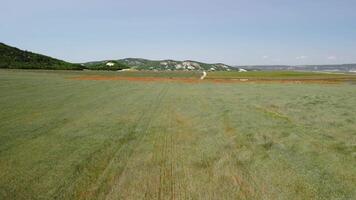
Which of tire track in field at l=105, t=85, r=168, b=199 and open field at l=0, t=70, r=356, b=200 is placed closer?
tire track in field at l=105, t=85, r=168, b=199

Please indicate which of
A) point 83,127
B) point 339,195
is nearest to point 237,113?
point 83,127

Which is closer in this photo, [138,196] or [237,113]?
[138,196]

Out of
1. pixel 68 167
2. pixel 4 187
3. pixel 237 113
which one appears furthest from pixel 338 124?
pixel 4 187

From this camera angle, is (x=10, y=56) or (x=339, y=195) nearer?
(x=339, y=195)

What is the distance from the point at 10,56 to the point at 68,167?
6397 inches

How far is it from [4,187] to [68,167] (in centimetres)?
145

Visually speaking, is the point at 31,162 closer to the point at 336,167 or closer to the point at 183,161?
the point at 183,161

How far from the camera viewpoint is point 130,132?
11.1m

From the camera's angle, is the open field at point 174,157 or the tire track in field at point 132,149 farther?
the open field at point 174,157

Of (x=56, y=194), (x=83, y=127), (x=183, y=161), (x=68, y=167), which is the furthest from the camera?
(x=83, y=127)

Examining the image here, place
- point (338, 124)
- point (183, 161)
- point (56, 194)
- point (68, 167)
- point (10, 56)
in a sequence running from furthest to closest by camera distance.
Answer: point (10, 56), point (338, 124), point (183, 161), point (68, 167), point (56, 194)

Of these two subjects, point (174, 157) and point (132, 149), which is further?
point (132, 149)

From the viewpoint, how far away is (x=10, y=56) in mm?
148625

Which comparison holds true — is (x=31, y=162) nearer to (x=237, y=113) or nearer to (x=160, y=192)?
(x=160, y=192)
